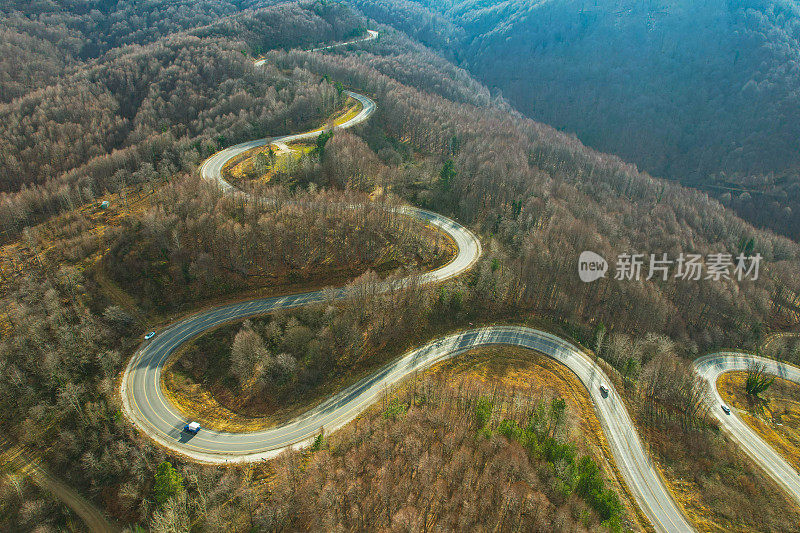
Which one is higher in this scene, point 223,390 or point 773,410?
point 223,390

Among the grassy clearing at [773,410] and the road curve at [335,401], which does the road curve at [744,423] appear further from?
the road curve at [335,401]

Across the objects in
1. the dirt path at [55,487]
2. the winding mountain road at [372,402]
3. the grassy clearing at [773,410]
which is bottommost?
the grassy clearing at [773,410]

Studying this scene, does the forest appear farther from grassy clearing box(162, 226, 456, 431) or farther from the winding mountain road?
the winding mountain road

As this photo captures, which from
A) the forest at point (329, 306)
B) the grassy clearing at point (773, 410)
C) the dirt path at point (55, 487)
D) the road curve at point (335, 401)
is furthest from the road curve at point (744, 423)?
the dirt path at point (55, 487)

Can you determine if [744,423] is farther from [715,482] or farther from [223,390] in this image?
[223,390]

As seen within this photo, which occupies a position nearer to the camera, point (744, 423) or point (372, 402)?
point (372, 402)

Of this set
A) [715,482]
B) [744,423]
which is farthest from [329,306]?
[744,423]
